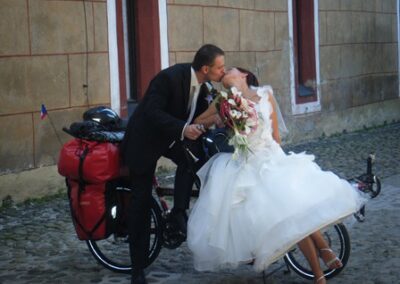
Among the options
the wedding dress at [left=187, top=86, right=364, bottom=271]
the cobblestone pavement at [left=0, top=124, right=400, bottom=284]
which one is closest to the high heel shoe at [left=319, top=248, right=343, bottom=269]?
the cobblestone pavement at [left=0, top=124, right=400, bottom=284]

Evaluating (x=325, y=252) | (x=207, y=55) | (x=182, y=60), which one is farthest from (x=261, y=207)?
(x=182, y=60)

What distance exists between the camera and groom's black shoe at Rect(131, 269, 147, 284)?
18.6ft

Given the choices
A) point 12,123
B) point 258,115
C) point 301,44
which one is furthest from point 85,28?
point 301,44

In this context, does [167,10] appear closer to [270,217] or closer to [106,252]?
[106,252]

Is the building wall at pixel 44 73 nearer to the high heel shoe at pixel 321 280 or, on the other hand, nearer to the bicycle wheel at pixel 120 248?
the bicycle wheel at pixel 120 248

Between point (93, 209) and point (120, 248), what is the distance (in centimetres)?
98

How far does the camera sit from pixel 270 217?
512cm

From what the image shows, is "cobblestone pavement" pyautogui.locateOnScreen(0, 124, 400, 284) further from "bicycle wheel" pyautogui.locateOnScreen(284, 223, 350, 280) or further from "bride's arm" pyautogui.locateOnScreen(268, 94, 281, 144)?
"bride's arm" pyautogui.locateOnScreen(268, 94, 281, 144)

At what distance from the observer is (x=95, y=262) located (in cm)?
645

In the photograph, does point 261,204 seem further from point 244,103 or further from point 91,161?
point 91,161

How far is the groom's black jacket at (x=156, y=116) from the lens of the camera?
545 centimetres

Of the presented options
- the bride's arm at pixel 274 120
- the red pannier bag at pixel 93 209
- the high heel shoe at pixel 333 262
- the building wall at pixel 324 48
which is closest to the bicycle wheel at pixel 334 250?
the high heel shoe at pixel 333 262

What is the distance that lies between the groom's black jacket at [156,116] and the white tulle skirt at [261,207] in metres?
0.42

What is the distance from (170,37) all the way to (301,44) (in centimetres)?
448
